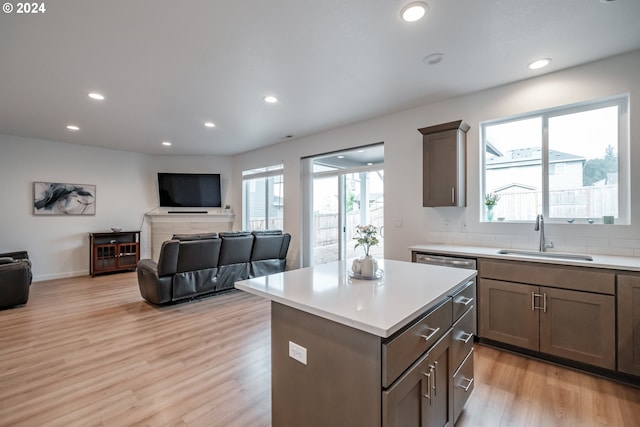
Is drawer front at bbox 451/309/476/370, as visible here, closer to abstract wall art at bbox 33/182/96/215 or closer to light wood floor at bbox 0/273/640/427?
light wood floor at bbox 0/273/640/427

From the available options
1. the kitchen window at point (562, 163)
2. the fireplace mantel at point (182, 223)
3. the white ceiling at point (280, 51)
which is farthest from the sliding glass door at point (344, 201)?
the fireplace mantel at point (182, 223)

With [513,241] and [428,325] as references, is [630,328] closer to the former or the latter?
[513,241]

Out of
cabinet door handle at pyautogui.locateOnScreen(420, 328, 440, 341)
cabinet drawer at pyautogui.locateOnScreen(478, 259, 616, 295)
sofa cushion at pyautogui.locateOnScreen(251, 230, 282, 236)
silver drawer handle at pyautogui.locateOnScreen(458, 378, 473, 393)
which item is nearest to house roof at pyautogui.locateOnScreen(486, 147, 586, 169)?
cabinet drawer at pyautogui.locateOnScreen(478, 259, 616, 295)

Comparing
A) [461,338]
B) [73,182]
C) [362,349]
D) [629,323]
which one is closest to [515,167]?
[629,323]

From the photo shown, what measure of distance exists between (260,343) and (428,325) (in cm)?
200

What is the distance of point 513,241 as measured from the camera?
3.16 metres

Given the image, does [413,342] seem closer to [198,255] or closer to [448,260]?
[448,260]

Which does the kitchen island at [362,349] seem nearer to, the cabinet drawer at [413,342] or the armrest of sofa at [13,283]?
the cabinet drawer at [413,342]

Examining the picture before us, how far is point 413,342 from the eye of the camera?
4.03ft

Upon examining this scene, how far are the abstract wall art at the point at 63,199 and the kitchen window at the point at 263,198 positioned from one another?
3.22 meters

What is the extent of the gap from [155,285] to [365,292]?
134 inches

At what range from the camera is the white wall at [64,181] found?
209 inches

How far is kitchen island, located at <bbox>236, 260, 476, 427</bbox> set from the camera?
109cm

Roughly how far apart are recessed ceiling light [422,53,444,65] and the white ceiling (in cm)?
6
